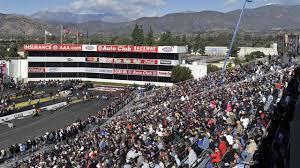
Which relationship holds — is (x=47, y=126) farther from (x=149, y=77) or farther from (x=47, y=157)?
(x=149, y=77)

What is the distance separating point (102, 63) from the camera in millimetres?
76000

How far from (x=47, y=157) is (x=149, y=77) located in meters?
48.7

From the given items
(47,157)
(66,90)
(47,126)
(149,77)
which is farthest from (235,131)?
(149,77)

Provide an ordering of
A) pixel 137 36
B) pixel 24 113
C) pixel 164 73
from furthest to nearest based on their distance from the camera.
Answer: pixel 137 36
pixel 164 73
pixel 24 113

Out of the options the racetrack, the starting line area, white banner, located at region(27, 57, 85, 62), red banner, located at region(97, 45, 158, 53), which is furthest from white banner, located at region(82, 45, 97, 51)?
the racetrack

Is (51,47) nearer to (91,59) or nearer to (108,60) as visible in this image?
→ (91,59)

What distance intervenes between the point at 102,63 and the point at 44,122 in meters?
32.5

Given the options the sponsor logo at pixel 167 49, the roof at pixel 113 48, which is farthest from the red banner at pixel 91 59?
the sponsor logo at pixel 167 49

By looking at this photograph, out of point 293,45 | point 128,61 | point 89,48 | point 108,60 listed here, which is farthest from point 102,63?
point 293,45

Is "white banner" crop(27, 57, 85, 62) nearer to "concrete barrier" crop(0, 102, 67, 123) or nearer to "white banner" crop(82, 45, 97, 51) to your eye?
"white banner" crop(82, 45, 97, 51)

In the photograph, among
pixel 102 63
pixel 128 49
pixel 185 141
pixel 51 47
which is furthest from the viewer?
pixel 102 63

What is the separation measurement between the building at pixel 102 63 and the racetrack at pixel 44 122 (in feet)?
53.0

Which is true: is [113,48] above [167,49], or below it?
above

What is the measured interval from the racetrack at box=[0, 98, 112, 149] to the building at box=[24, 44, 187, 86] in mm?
16167
